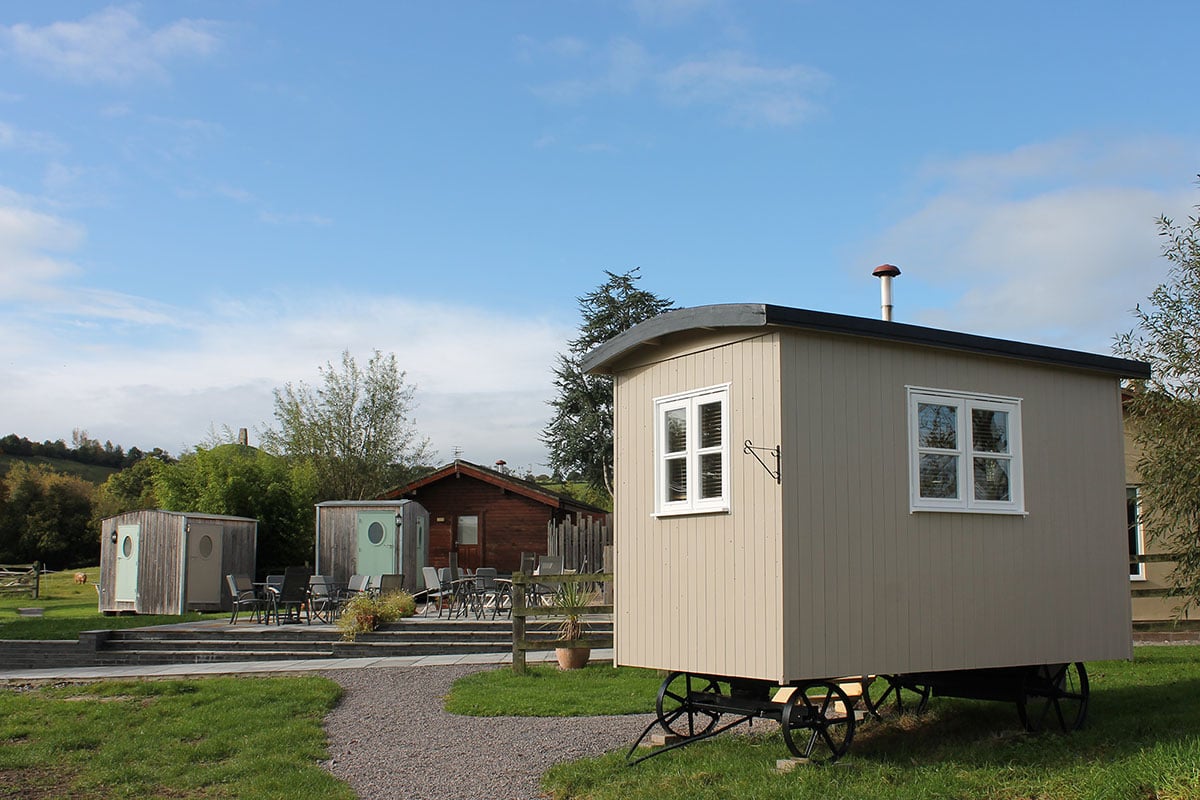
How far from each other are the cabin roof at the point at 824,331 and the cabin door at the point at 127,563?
56.8ft

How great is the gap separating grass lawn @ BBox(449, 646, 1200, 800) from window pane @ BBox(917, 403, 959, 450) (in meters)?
2.35

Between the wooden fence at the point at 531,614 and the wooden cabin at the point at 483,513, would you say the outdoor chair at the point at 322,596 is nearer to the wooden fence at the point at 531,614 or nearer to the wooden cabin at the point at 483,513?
the wooden fence at the point at 531,614

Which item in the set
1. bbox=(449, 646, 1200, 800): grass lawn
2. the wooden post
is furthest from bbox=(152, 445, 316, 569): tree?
bbox=(449, 646, 1200, 800): grass lawn

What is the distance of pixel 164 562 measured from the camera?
23.3 m

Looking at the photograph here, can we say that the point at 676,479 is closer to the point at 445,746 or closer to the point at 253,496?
the point at 445,746

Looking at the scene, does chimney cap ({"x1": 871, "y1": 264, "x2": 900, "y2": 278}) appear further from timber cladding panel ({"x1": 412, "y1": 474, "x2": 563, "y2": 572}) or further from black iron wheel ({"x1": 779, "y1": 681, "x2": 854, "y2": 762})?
timber cladding panel ({"x1": 412, "y1": 474, "x2": 563, "y2": 572})

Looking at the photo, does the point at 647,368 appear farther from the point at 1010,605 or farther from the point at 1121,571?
the point at 1121,571

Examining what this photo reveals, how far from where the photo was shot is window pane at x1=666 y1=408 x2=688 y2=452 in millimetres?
8727

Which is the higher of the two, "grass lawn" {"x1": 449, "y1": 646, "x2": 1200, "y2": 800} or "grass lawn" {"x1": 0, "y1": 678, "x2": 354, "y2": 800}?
"grass lawn" {"x1": 449, "y1": 646, "x2": 1200, "y2": 800}

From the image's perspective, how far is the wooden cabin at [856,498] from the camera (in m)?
7.83

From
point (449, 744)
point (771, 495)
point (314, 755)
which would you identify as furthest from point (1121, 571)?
point (314, 755)

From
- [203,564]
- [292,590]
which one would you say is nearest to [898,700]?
[292,590]

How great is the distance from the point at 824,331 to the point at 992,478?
2.14 meters

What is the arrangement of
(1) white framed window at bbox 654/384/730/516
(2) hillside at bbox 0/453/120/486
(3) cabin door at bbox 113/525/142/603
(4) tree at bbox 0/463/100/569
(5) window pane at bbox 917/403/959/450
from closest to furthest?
(1) white framed window at bbox 654/384/730/516
(5) window pane at bbox 917/403/959/450
(3) cabin door at bbox 113/525/142/603
(4) tree at bbox 0/463/100/569
(2) hillside at bbox 0/453/120/486
